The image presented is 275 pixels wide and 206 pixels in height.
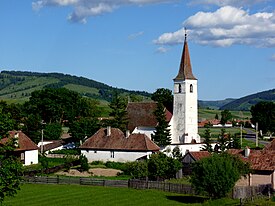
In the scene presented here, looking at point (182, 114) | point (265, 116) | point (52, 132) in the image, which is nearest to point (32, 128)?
point (52, 132)

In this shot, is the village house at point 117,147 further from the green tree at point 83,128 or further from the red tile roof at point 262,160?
the red tile roof at point 262,160

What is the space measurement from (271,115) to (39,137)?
57.9 metres

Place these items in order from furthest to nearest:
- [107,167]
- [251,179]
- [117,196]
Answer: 1. [107,167]
2. [251,179]
3. [117,196]

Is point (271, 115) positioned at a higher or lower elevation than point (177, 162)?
higher

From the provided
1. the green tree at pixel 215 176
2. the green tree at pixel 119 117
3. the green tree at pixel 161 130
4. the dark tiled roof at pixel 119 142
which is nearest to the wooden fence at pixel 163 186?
the green tree at pixel 215 176

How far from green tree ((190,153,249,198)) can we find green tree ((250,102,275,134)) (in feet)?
269

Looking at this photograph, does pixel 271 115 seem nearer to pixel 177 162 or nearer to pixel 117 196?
pixel 177 162

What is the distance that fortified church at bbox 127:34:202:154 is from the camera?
8012 centimetres

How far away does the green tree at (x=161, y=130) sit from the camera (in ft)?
246

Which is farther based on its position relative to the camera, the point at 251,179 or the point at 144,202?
the point at 251,179

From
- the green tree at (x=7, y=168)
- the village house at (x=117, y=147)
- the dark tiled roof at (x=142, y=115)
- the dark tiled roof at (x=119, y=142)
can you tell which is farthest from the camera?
the dark tiled roof at (x=142, y=115)

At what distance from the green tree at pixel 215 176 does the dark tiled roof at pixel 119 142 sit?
26251 mm

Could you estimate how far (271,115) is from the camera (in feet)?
399

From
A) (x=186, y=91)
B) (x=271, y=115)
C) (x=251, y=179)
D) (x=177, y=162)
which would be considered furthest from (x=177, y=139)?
(x=271, y=115)
